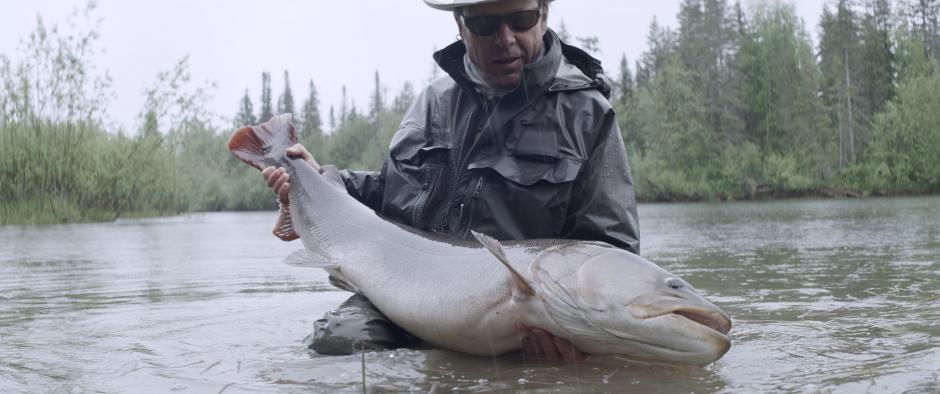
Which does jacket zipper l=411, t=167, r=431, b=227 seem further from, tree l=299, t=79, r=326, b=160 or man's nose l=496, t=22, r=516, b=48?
tree l=299, t=79, r=326, b=160

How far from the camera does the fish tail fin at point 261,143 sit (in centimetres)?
457

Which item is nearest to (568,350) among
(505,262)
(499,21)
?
(505,262)

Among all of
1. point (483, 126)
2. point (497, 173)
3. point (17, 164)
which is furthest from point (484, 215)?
point (17, 164)

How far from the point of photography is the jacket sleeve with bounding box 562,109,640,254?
376 centimetres

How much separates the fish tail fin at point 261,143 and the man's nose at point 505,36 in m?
1.27

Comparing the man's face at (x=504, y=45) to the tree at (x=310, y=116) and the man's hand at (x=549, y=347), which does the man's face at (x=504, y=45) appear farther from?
the tree at (x=310, y=116)

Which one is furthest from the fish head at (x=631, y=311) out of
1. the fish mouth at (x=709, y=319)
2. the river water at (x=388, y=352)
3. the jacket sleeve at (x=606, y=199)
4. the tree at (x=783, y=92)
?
the tree at (x=783, y=92)

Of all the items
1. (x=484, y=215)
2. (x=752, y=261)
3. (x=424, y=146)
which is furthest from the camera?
(x=752, y=261)

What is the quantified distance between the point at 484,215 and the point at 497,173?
7.8 inches

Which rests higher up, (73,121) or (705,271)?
(73,121)

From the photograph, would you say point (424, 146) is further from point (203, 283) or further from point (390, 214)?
point (203, 283)

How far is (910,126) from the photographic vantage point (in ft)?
142

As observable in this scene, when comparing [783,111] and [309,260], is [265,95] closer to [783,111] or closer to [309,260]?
[783,111]

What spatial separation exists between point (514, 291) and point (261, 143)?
6.94 feet
